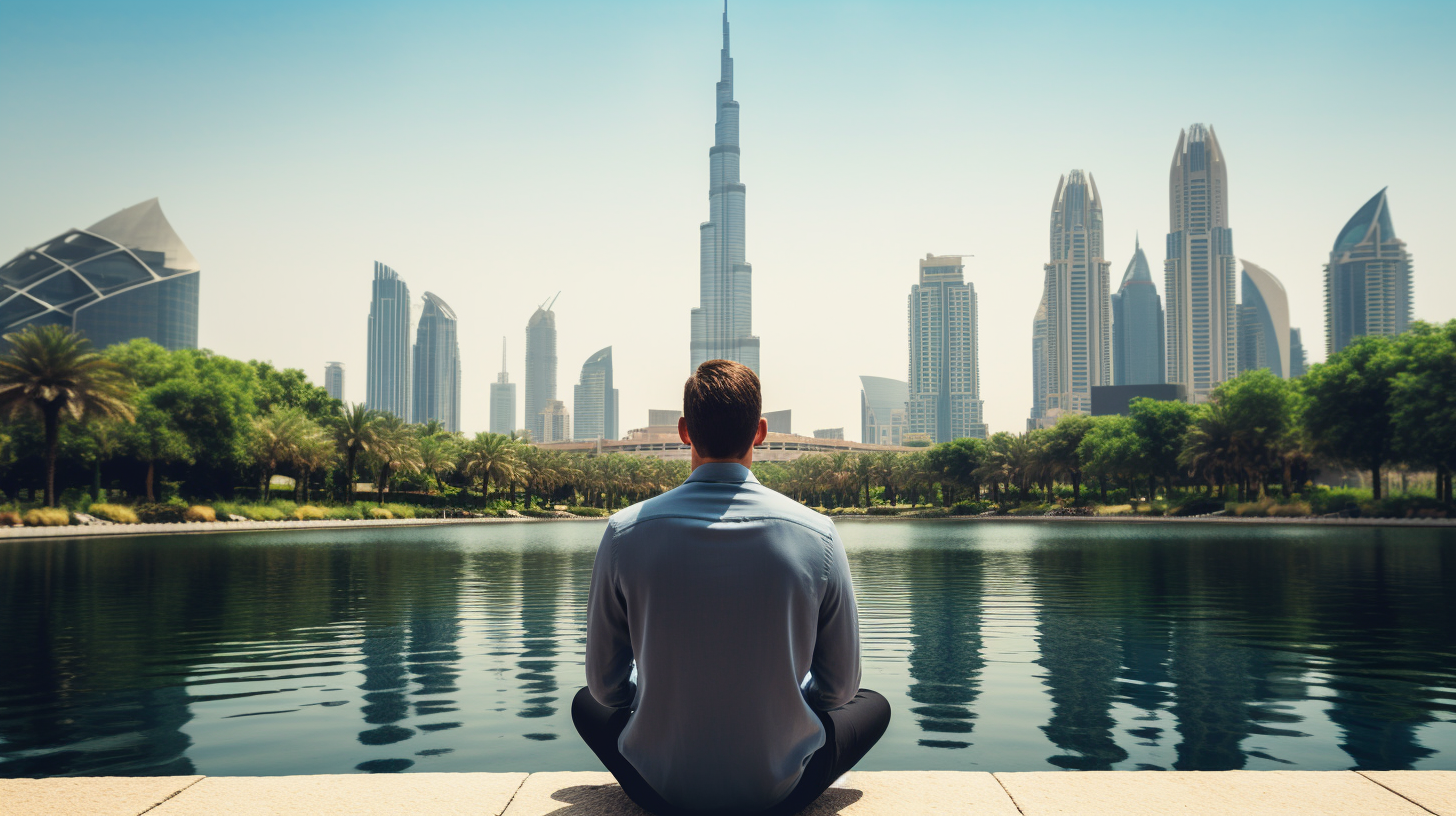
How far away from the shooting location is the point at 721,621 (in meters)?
2.63

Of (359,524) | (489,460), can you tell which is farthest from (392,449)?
(489,460)

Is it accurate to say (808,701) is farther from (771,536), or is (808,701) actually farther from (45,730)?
(45,730)

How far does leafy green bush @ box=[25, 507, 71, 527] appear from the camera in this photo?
40.5m

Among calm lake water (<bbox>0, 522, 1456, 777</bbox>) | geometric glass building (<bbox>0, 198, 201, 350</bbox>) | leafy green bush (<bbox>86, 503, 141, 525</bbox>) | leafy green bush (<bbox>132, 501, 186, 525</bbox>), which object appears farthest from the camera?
geometric glass building (<bbox>0, 198, 201, 350</bbox>)

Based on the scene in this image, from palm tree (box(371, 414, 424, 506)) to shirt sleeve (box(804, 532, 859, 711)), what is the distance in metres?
65.6

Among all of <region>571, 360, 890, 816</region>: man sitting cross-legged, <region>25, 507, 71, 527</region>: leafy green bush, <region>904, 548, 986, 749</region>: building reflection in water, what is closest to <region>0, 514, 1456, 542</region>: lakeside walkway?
<region>25, 507, 71, 527</region>: leafy green bush

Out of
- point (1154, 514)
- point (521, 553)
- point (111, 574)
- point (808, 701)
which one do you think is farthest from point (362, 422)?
point (808, 701)

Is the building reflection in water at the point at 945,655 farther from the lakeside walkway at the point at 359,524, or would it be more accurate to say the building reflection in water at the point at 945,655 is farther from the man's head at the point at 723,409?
the lakeside walkway at the point at 359,524

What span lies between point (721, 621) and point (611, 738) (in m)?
0.77

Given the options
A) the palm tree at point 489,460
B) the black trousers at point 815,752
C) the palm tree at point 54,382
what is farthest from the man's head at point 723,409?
the palm tree at point 489,460

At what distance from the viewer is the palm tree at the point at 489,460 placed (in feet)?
254

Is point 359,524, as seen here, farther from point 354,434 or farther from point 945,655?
point 945,655

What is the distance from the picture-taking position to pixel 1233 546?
3120 cm

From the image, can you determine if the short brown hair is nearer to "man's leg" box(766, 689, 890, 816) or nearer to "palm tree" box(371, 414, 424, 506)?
"man's leg" box(766, 689, 890, 816)
